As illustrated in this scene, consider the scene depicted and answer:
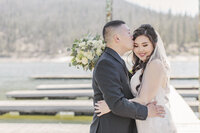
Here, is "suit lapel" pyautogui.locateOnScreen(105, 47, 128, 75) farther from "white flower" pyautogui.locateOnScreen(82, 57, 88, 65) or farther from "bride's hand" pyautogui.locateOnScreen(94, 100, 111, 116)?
"white flower" pyautogui.locateOnScreen(82, 57, 88, 65)

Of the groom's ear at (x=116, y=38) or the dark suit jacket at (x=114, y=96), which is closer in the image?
the dark suit jacket at (x=114, y=96)

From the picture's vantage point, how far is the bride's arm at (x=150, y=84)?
7.73ft

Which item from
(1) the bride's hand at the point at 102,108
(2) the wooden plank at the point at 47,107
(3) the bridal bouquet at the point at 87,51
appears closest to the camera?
(1) the bride's hand at the point at 102,108

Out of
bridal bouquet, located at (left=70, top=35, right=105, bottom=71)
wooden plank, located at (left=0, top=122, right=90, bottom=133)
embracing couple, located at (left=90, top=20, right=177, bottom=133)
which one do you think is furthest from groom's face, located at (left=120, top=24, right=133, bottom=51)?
wooden plank, located at (left=0, top=122, right=90, bottom=133)

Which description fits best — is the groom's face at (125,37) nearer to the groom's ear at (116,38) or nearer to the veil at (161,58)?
the groom's ear at (116,38)

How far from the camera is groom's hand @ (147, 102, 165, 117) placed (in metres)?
2.33

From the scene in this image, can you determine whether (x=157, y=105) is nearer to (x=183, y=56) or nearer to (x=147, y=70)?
(x=147, y=70)

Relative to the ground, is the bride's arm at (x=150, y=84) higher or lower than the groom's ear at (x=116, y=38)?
lower

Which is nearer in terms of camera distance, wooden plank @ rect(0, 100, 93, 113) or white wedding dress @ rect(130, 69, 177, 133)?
white wedding dress @ rect(130, 69, 177, 133)

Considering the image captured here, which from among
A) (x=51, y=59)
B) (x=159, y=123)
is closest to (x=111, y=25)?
(x=159, y=123)

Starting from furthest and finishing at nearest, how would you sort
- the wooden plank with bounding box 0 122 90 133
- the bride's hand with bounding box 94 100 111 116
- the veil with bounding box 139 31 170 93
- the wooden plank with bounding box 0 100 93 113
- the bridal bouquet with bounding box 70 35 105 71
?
the wooden plank with bounding box 0 100 93 113, the wooden plank with bounding box 0 122 90 133, the bridal bouquet with bounding box 70 35 105 71, the veil with bounding box 139 31 170 93, the bride's hand with bounding box 94 100 111 116

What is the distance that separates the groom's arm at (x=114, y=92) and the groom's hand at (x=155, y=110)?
12 cm

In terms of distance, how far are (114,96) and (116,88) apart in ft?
0.20

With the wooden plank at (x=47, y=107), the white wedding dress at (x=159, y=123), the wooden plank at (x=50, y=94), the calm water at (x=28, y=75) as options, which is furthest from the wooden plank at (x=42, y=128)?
the calm water at (x=28, y=75)
